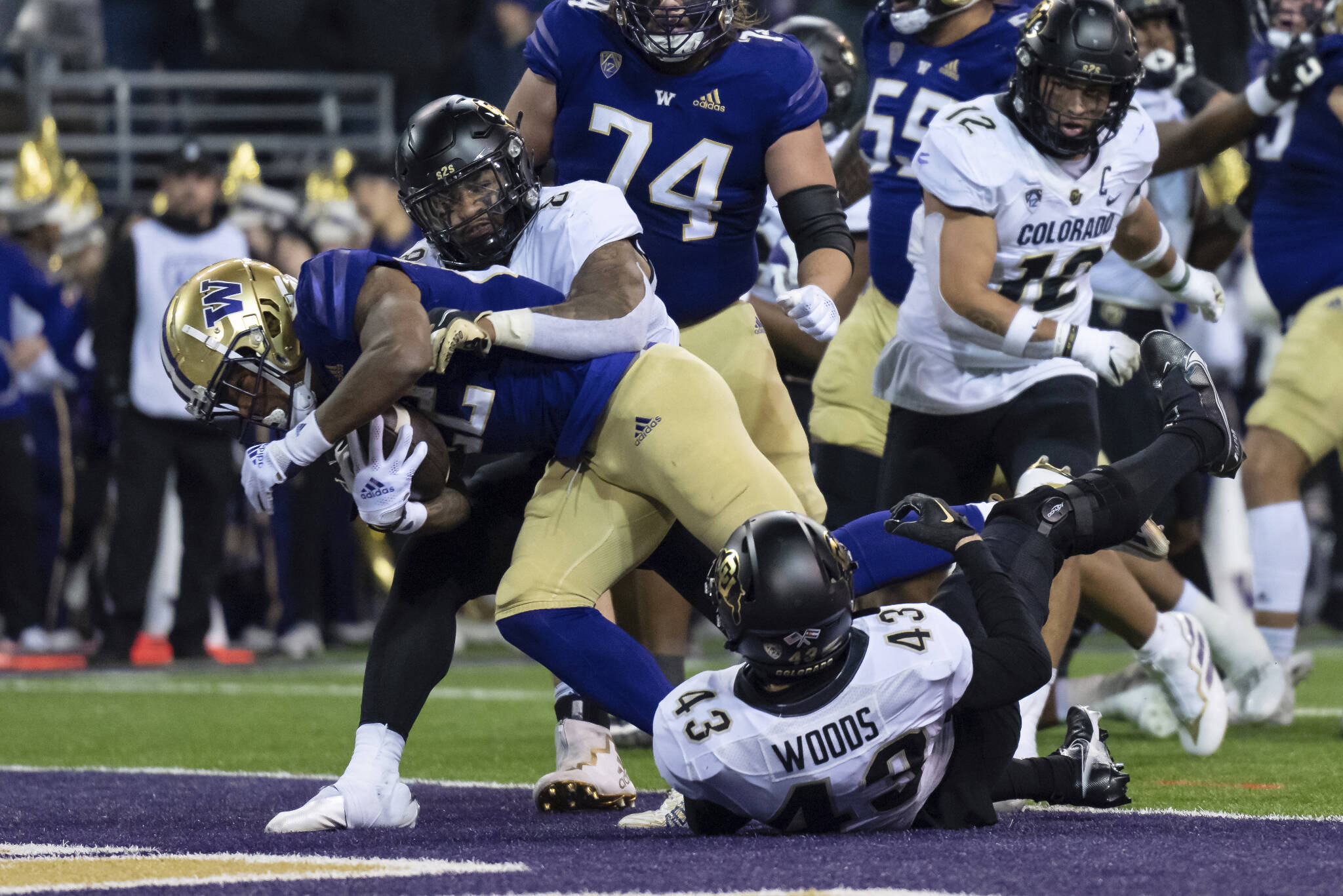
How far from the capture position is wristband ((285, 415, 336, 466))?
3.33 m

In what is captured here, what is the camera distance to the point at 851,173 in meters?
5.92

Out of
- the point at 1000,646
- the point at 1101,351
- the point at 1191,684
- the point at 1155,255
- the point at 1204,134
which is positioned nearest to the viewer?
the point at 1000,646

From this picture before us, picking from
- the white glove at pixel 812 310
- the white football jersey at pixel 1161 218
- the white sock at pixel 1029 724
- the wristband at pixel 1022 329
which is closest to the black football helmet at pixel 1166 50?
the white football jersey at pixel 1161 218

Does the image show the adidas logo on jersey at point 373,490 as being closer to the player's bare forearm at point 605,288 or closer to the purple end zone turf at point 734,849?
the player's bare forearm at point 605,288

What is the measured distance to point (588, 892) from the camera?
103 inches

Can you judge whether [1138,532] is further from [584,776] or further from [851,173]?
[851,173]

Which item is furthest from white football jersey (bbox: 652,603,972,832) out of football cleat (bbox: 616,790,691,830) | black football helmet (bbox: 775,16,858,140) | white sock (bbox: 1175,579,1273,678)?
black football helmet (bbox: 775,16,858,140)

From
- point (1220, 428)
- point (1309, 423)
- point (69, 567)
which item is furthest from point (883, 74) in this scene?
point (69, 567)

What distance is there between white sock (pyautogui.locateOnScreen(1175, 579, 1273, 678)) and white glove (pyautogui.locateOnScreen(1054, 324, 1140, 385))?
1.26 meters

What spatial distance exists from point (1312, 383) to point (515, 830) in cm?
285

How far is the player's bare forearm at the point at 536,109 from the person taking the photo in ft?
14.5

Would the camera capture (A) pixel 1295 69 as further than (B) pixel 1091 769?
Yes

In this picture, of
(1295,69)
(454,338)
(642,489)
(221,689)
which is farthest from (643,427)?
(221,689)

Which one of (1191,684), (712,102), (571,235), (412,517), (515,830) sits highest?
(712,102)
